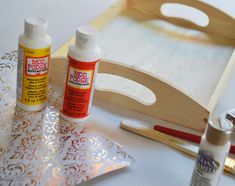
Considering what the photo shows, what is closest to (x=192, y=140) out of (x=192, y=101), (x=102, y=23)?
(x=192, y=101)

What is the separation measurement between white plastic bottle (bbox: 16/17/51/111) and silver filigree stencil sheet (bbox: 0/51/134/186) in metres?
0.02

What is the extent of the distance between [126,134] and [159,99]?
83 millimetres

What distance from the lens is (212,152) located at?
0.61 meters

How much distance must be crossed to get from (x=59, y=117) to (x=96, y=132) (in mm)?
69

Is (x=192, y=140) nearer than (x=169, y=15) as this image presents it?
Yes

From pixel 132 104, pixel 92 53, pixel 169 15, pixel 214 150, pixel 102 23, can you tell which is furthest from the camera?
pixel 169 15

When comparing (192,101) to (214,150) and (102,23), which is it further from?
(102,23)

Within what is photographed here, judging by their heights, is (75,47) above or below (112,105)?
above

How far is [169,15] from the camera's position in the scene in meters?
1.20

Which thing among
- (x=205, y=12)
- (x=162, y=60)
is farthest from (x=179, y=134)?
(x=205, y=12)

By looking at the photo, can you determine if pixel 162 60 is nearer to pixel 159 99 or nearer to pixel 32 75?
pixel 159 99

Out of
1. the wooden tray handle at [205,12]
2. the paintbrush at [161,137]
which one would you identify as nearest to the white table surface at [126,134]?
the paintbrush at [161,137]

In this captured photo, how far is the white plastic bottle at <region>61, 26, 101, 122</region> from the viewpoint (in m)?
0.71

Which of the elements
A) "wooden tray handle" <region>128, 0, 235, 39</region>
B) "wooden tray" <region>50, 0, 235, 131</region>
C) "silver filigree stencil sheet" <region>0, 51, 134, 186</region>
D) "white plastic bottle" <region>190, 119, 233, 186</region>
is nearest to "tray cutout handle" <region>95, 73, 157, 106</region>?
"wooden tray" <region>50, 0, 235, 131</region>
